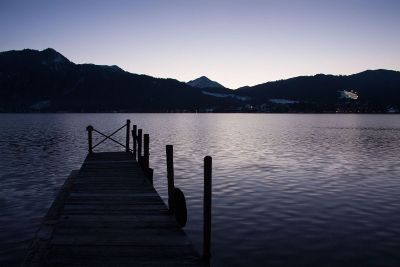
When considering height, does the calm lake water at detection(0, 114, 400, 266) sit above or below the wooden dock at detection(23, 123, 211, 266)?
below

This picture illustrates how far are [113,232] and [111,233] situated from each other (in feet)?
0.30

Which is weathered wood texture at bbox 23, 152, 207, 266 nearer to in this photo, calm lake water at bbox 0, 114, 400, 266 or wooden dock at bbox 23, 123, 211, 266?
wooden dock at bbox 23, 123, 211, 266

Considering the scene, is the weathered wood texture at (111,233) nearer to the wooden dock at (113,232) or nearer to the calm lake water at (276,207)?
the wooden dock at (113,232)

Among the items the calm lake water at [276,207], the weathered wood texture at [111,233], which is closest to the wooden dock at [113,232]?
the weathered wood texture at [111,233]

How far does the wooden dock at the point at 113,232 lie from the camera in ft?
27.6

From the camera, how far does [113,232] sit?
10.2 meters

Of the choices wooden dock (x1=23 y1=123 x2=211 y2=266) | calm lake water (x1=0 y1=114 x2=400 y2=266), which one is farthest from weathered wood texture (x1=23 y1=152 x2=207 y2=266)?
calm lake water (x1=0 y1=114 x2=400 y2=266)

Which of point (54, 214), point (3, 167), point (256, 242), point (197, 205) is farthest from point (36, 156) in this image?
point (256, 242)

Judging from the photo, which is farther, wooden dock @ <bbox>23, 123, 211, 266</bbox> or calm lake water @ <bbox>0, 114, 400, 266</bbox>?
calm lake water @ <bbox>0, 114, 400, 266</bbox>

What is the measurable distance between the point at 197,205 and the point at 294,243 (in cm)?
632

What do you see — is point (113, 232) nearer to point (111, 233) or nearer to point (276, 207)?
point (111, 233)

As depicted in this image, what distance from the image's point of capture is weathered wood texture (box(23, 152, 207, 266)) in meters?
8.41

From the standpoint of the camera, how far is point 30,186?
75.7ft

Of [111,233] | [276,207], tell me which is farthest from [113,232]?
[276,207]
